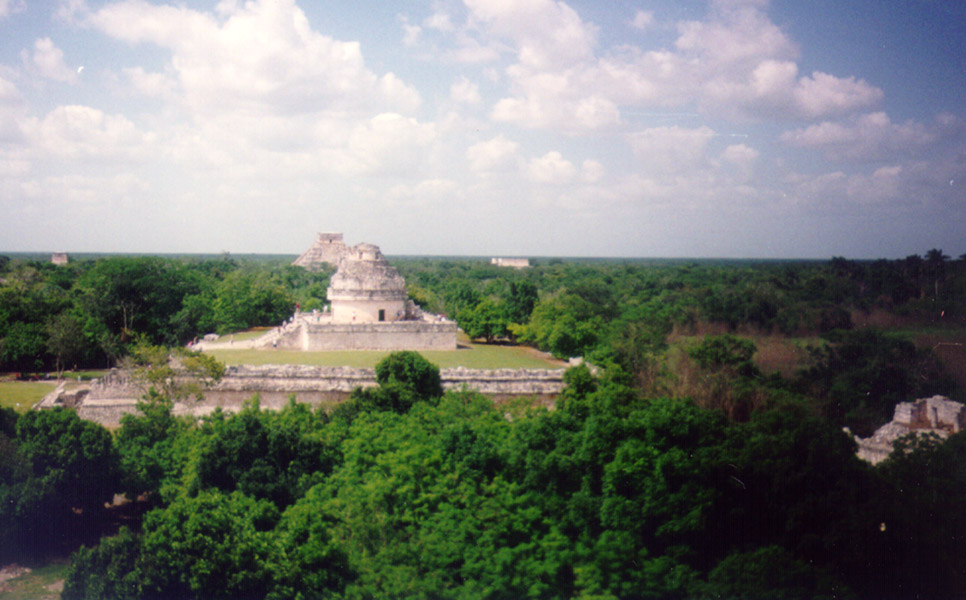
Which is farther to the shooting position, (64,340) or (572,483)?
(64,340)

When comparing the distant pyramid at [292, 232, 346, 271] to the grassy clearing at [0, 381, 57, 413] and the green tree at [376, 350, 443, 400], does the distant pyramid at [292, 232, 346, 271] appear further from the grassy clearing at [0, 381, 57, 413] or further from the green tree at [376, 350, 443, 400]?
the green tree at [376, 350, 443, 400]

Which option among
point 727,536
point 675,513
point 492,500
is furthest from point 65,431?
point 727,536

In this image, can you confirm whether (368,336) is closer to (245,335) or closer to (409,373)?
(409,373)

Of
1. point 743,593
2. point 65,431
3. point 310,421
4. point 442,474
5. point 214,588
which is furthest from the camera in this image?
point 310,421

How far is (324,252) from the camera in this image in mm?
85688

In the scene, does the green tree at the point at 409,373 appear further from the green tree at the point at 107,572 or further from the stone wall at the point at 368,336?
the green tree at the point at 107,572

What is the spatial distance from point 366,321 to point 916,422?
21109 millimetres

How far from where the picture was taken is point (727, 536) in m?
10.7

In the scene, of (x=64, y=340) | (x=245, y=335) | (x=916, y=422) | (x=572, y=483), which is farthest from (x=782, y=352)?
(x=64, y=340)

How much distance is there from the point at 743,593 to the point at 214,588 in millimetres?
8050

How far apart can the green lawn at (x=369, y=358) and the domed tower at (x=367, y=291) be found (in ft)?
9.47

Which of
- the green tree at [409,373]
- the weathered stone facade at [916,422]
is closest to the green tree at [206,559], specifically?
the green tree at [409,373]

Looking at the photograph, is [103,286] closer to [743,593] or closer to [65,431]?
[65,431]

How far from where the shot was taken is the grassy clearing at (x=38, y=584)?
37.1 feet
